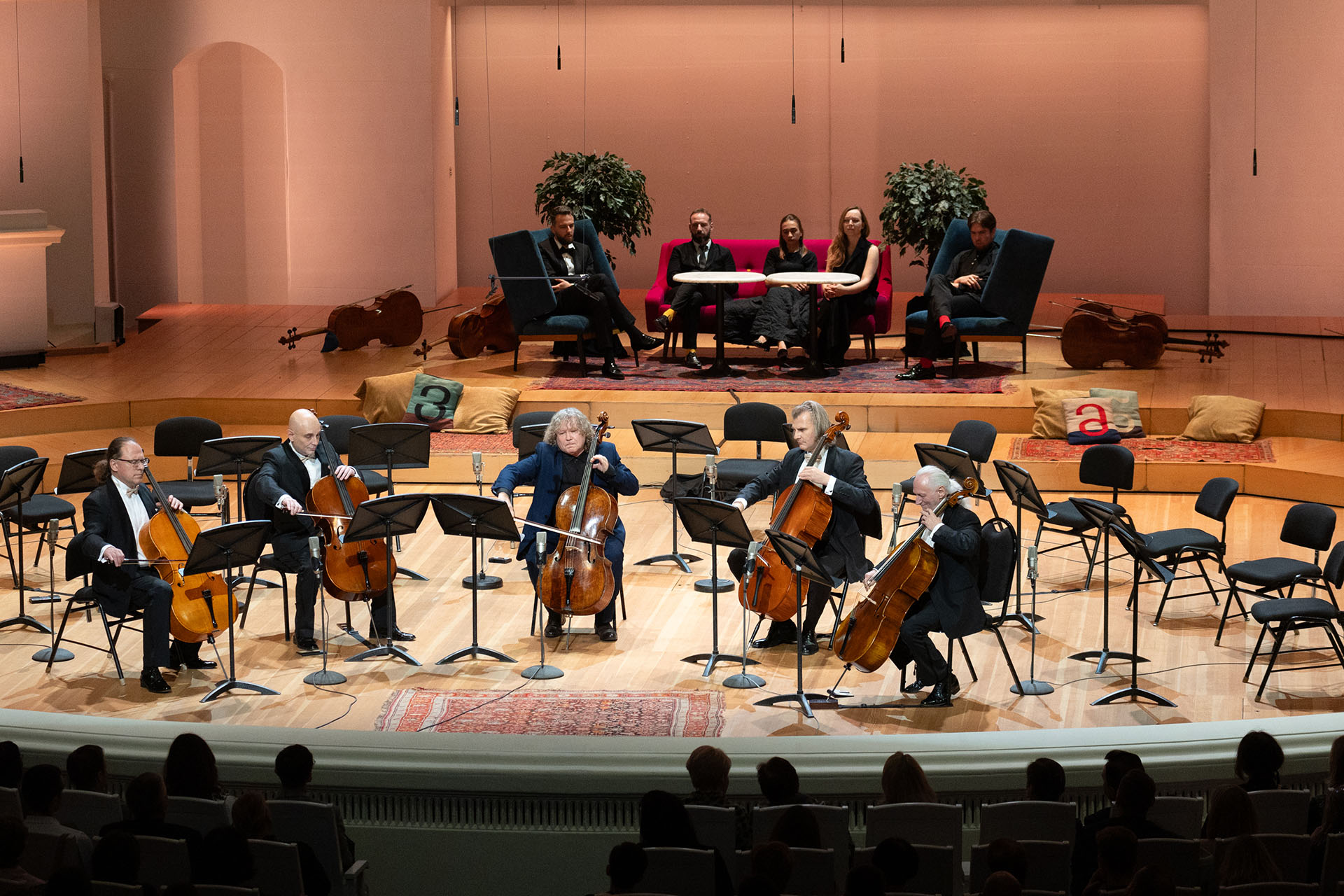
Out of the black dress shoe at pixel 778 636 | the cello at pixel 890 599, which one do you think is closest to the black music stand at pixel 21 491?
the black dress shoe at pixel 778 636

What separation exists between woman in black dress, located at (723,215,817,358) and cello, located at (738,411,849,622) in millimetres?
4018

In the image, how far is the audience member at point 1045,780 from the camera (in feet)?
12.0

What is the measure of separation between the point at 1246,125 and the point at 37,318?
370 inches

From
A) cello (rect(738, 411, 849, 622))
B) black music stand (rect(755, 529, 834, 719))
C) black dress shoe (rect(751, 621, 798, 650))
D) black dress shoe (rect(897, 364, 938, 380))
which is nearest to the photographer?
black music stand (rect(755, 529, 834, 719))

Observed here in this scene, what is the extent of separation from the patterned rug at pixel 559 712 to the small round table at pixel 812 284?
432cm

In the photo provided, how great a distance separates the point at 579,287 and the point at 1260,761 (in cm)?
689

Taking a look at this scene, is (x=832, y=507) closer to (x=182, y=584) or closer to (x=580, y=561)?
(x=580, y=561)

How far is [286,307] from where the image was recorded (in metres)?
13.5

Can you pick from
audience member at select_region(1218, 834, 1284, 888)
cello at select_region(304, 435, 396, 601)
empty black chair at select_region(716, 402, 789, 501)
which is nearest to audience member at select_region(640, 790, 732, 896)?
audience member at select_region(1218, 834, 1284, 888)

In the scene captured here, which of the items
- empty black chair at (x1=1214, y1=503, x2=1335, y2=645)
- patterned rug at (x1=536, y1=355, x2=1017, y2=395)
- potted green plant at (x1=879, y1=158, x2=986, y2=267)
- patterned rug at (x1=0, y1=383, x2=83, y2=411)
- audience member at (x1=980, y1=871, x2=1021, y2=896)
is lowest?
audience member at (x1=980, y1=871, x2=1021, y2=896)

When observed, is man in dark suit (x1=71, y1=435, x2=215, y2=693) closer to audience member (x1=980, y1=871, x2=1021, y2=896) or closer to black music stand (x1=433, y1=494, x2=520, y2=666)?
black music stand (x1=433, y1=494, x2=520, y2=666)

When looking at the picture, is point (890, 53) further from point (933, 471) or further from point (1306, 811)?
point (1306, 811)

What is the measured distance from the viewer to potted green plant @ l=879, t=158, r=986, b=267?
1085cm

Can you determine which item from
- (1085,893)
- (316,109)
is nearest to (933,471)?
(1085,893)
